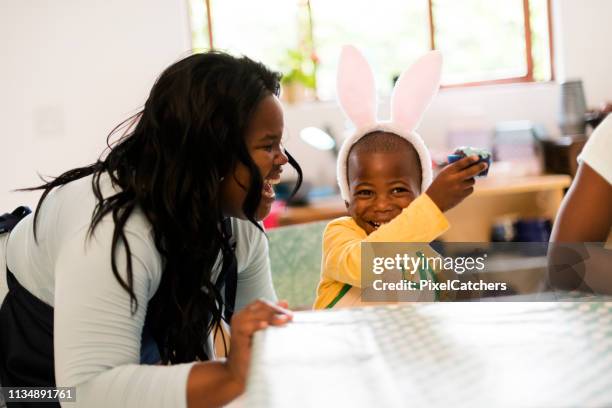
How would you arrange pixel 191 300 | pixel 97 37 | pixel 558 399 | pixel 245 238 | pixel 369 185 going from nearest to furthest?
pixel 558 399 → pixel 191 300 → pixel 245 238 → pixel 369 185 → pixel 97 37

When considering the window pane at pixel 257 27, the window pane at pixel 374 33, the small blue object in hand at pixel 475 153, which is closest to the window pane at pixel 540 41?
the window pane at pixel 374 33

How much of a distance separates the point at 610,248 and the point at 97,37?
285cm

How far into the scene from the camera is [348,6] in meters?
3.70

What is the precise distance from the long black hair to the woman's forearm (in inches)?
6.0

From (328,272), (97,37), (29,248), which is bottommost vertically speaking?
(328,272)

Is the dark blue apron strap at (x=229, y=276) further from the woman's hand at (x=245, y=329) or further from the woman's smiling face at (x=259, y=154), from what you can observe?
the woman's hand at (x=245, y=329)

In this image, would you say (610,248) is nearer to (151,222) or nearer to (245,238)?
(245,238)

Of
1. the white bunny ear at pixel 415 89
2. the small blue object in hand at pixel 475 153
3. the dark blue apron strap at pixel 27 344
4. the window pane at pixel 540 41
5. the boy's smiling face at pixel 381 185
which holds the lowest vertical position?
the dark blue apron strap at pixel 27 344

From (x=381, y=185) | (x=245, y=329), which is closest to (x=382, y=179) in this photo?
(x=381, y=185)

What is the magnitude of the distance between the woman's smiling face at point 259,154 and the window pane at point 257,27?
8.73ft

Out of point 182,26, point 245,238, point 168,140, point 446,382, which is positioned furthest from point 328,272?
point 182,26

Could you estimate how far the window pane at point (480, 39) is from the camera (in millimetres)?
3756

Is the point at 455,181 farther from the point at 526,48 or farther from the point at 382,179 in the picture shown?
the point at 526,48

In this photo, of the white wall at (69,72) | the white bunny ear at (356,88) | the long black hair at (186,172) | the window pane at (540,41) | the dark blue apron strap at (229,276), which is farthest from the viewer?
the window pane at (540,41)
